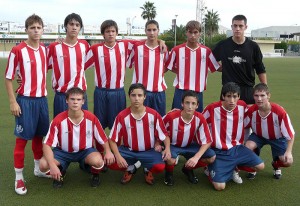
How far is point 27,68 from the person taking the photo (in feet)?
12.4

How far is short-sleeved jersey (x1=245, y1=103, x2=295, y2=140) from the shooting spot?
399 centimetres

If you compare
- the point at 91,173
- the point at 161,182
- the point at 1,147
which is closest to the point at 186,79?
the point at 161,182

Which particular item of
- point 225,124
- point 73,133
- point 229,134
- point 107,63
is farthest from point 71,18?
point 229,134

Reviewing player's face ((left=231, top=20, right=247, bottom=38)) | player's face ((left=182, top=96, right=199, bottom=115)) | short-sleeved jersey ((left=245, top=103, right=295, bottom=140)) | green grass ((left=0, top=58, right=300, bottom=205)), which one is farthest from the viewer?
player's face ((left=231, top=20, right=247, bottom=38))

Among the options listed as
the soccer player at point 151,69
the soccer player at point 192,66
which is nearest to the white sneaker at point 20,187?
the soccer player at point 151,69

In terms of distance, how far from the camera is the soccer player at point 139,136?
3.89 meters

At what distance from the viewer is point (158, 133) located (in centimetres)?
399

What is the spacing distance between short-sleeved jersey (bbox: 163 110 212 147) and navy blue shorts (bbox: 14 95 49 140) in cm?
144

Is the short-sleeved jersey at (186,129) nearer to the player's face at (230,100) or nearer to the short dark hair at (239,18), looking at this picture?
the player's face at (230,100)

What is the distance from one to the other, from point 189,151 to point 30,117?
1842 mm

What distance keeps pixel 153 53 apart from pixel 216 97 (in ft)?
17.7

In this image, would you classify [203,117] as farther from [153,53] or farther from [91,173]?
[91,173]

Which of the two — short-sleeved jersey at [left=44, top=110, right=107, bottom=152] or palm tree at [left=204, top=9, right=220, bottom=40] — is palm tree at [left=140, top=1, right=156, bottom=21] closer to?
palm tree at [left=204, top=9, right=220, bottom=40]

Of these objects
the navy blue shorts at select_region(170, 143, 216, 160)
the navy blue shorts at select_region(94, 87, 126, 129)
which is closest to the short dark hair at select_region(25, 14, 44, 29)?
the navy blue shorts at select_region(94, 87, 126, 129)
